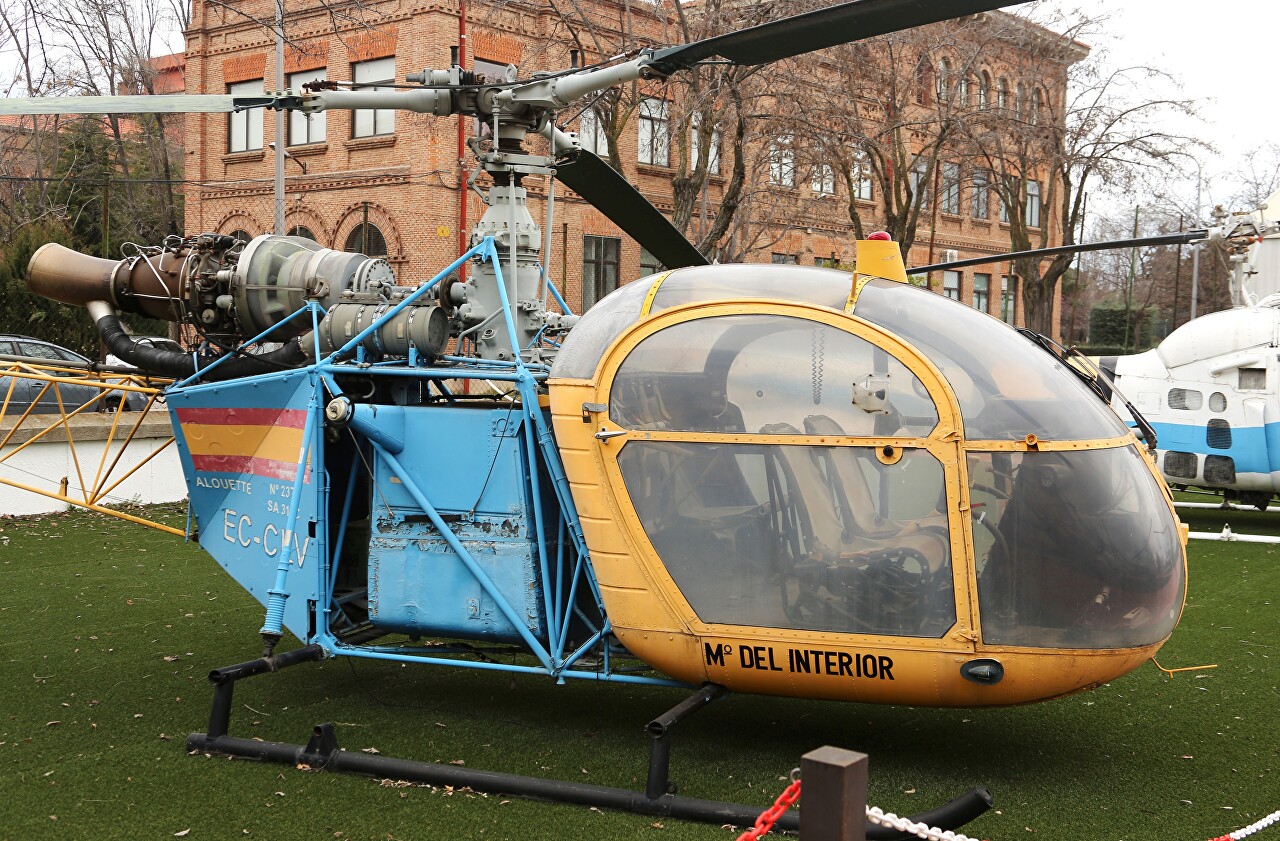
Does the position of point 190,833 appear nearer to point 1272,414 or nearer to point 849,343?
point 849,343

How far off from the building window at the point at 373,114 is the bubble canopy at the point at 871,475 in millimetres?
22005

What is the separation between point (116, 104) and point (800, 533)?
12.5ft

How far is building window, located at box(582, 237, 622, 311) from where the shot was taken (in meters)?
28.7

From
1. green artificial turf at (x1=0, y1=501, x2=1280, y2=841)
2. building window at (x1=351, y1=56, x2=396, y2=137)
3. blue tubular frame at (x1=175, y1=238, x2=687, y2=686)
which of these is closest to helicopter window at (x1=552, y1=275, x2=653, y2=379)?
blue tubular frame at (x1=175, y1=238, x2=687, y2=686)

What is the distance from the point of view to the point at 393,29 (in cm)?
2556

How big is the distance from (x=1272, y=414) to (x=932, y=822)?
10605mm

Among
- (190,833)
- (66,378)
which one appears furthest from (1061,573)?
(66,378)

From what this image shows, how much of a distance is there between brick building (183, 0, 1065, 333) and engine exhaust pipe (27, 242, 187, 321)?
1618 centimetres

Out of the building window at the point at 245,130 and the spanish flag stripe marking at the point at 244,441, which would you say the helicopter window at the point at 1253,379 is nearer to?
the spanish flag stripe marking at the point at 244,441

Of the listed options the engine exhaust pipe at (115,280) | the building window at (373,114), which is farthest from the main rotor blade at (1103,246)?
the building window at (373,114)

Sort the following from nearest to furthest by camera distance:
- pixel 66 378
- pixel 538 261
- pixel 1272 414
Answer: pixel 538 261
pixel 66 378
pixel 1272 414

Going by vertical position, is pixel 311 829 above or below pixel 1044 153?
below

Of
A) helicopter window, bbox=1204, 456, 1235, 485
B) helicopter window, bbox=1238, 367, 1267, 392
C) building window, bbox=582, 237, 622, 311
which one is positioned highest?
building window, bbox=582, 237, 622, 311

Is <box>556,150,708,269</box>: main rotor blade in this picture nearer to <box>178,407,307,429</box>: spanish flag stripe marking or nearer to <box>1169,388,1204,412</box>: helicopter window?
<box>178,407,307,429</box>: spanish flag stripe marking
